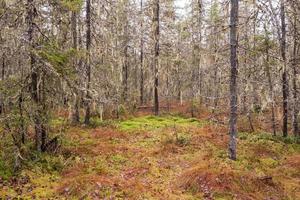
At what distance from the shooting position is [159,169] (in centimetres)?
1279

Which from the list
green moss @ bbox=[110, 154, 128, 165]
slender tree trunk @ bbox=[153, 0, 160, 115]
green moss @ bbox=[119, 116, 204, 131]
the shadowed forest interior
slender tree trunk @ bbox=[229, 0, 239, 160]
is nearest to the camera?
the shadowed forest interior

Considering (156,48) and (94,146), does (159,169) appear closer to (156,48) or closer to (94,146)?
(94,146)

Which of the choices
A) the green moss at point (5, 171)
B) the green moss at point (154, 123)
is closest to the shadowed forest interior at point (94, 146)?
the green moss at point (5, 171)

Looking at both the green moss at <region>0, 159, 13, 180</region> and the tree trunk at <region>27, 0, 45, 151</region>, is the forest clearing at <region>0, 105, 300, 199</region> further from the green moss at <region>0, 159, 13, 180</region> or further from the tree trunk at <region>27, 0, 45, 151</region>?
the tree trunk at <region>27, 0, 45, 151</region>

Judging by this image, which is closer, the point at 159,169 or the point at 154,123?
the point at 159,169

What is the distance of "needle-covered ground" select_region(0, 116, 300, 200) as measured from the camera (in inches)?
402

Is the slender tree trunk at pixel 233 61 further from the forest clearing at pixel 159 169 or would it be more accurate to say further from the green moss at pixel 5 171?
the green moss at pixel 5 171

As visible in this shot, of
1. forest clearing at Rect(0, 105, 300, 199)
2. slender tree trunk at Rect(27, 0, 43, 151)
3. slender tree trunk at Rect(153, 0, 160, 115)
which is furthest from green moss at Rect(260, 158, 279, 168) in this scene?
slender tree trunk at Rect(153, 0, 160, 115)

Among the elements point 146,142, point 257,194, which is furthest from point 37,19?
point 257,194

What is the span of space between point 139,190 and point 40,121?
13.5 ft

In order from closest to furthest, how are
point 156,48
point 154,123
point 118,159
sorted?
1. point 118,159
2. point 154,123
3. point 156,48

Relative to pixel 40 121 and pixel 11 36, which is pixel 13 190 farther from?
pixel 11 36

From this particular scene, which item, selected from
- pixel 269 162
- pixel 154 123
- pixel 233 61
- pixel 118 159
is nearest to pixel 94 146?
pixel 118 159

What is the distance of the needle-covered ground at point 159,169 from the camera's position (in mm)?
10211
